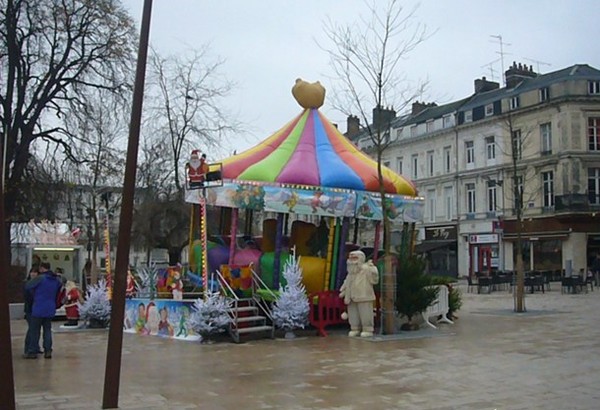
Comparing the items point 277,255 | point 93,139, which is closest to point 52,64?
point 93,139

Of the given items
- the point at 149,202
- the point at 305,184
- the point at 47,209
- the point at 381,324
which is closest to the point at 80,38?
the point at 47,209

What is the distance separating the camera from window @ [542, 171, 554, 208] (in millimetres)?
40531

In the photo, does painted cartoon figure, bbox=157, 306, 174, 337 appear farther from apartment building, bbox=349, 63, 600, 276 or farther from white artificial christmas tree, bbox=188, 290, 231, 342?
apartment building, bbox=349, 63, 600, 276

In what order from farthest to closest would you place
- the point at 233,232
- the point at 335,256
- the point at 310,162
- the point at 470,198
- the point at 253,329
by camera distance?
the point at 470,198
the point at 310,162
the point at 233,232
the point at 335,256
the point at 253,329

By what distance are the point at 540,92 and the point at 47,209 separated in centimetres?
2848

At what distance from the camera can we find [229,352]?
12.7 meters

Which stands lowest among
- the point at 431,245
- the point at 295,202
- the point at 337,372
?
the point at 337,372

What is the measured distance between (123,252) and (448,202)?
42.7 m

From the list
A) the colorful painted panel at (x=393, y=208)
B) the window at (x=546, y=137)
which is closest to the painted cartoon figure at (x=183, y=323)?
the colorful painted panel at (x=393, y=208)

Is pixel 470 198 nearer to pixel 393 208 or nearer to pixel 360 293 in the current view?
pixel 393 208

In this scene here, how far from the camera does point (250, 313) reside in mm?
15227

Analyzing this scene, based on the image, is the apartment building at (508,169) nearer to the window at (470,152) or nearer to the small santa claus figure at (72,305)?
the window at (470,152)

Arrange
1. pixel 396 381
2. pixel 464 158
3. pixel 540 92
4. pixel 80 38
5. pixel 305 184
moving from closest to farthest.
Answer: pixel 396 381 < pixel 305 184 < pixel 80 38 < pixel 540 92 < pixel 464 158

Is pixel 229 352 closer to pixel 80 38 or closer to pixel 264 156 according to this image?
pixel 264 156
